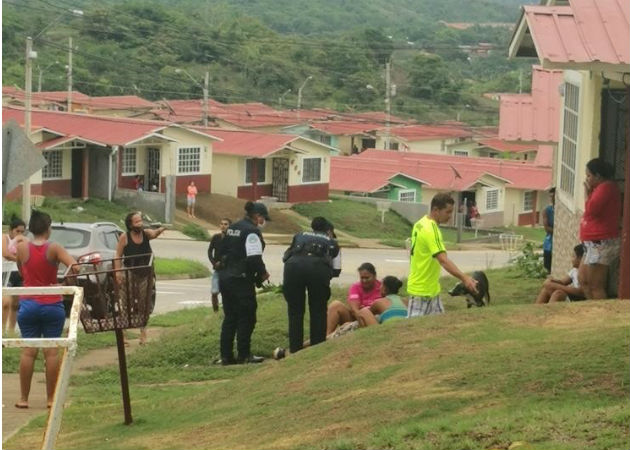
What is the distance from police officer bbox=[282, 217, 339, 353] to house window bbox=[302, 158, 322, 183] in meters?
46.5


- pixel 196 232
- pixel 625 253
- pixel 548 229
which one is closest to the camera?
pixel 625 253

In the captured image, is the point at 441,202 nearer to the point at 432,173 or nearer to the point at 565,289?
the point at 565,289

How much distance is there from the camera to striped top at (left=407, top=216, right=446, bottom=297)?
11945 mm

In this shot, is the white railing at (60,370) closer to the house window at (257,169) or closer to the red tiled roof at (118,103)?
the house window at (257,169)

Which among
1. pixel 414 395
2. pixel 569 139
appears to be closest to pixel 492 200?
pixel 569 139

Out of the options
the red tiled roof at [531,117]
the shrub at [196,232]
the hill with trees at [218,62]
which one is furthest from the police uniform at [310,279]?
the hill with trees at [218,62]

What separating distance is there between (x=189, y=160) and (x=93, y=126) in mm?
4367

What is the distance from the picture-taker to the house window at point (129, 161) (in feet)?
177

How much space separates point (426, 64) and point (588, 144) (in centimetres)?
10421

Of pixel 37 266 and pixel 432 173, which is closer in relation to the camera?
pixel 37 266

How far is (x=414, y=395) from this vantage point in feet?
29.2

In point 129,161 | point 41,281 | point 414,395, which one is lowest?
point 414,395

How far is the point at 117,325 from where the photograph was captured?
9930 millimetres

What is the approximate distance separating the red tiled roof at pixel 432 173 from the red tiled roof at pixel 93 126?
14.4m
